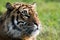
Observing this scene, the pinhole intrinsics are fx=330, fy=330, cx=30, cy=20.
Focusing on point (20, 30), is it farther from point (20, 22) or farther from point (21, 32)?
point (20, 22)

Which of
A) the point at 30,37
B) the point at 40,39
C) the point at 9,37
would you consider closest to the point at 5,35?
the point at 9,37

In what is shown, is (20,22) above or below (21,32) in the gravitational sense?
above

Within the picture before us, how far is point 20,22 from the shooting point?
629 cm

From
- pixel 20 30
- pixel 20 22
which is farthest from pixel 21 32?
pixel 20 22

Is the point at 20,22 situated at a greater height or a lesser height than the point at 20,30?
greater

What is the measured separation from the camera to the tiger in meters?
6.20

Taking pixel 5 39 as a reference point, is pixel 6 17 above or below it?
above

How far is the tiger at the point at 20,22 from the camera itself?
244 inches

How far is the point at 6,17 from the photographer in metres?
6.36

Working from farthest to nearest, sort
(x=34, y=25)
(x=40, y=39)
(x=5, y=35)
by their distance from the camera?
1. (x=40, y=39)
2. (x=5, y=35)
3. (x=34, y=25)

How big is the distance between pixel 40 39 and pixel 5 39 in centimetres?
221

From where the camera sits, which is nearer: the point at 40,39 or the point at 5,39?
the point at 5,39

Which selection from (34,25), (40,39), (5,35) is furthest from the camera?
(40,39)

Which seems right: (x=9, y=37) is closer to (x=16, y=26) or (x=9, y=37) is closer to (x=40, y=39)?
(x=16, y=26)
